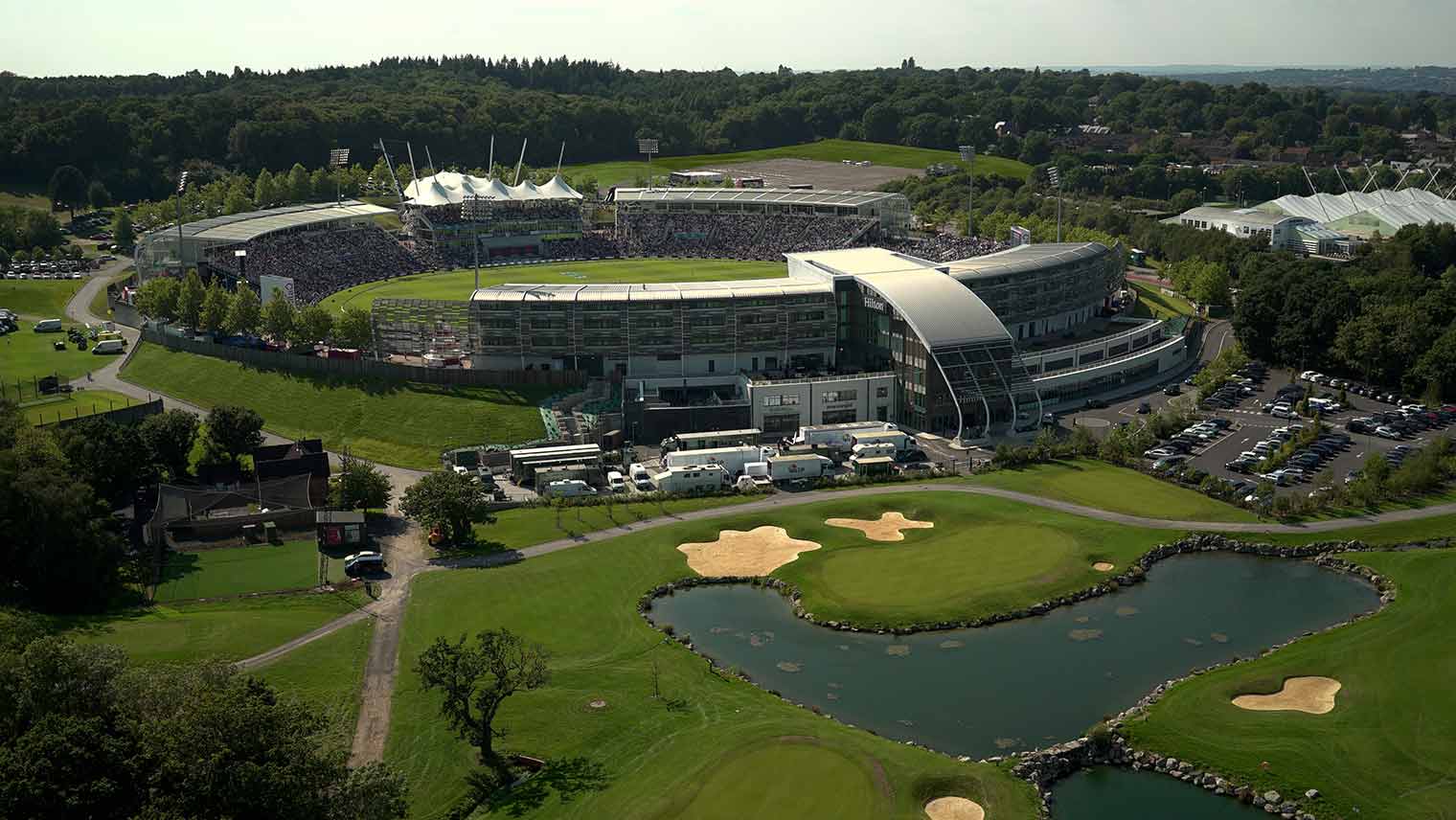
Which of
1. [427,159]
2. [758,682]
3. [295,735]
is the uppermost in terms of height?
[427,159]

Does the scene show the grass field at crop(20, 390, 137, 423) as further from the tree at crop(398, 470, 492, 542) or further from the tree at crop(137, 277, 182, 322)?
the tree at crop(398, 470, 492, 542)

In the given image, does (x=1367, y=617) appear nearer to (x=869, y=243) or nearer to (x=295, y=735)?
(x=295, y=735)

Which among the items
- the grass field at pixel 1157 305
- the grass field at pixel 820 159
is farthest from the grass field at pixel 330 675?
the grass field at pixel 820 159

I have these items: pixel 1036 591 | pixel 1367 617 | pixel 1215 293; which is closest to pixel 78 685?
pixel 1036 591

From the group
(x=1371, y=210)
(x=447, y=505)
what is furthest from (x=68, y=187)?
(x=1371, y=210)

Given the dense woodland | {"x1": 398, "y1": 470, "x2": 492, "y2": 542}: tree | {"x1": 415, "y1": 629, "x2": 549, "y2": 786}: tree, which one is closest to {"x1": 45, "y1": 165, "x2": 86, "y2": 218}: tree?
the dense woodland

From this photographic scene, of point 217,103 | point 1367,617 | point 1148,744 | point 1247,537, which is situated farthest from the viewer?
point 217,103
